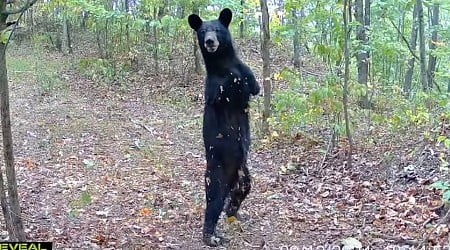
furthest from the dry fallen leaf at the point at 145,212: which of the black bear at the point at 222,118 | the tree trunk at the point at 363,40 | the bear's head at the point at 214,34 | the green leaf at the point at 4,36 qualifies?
the tree trunk at the point at 363,40

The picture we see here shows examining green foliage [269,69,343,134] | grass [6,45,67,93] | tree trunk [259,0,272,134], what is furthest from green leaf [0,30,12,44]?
grass [6,45,67,93]

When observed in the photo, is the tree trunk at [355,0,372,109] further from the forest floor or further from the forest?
the forest floor

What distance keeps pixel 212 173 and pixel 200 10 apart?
32.6 feet

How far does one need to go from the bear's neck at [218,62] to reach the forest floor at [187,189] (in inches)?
63.1

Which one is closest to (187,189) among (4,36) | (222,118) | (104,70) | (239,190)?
(239,190)

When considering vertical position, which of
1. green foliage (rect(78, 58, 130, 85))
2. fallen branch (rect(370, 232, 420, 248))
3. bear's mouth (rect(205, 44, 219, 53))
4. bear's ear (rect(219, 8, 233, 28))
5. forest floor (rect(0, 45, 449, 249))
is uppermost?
bear's ear (rect(219, 8, 233, 28))

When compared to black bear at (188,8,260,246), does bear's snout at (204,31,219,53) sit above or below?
above

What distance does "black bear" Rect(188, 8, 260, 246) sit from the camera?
5.23 m

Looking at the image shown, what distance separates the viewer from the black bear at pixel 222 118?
5.23 m

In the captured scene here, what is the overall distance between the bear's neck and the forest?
1.55 m

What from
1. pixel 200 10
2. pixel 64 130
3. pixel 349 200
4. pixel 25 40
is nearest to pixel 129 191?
pixel 349 200

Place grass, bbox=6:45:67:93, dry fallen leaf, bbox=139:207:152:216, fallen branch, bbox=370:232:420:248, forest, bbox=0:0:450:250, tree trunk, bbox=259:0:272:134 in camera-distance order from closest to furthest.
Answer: fallen branch, bbox=370:232:420:248, forest, bbox=0:0:450:250, dry fallen leaf, bbox=139:207:152:216, tree trunk, bbox=259:0:272:134, grass, bbox=6:45:67:93

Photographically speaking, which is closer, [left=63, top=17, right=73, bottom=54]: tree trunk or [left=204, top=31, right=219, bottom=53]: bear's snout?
[left=204, top=31, right=219, bottom=53]: bear's snout

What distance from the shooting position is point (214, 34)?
207 inches
